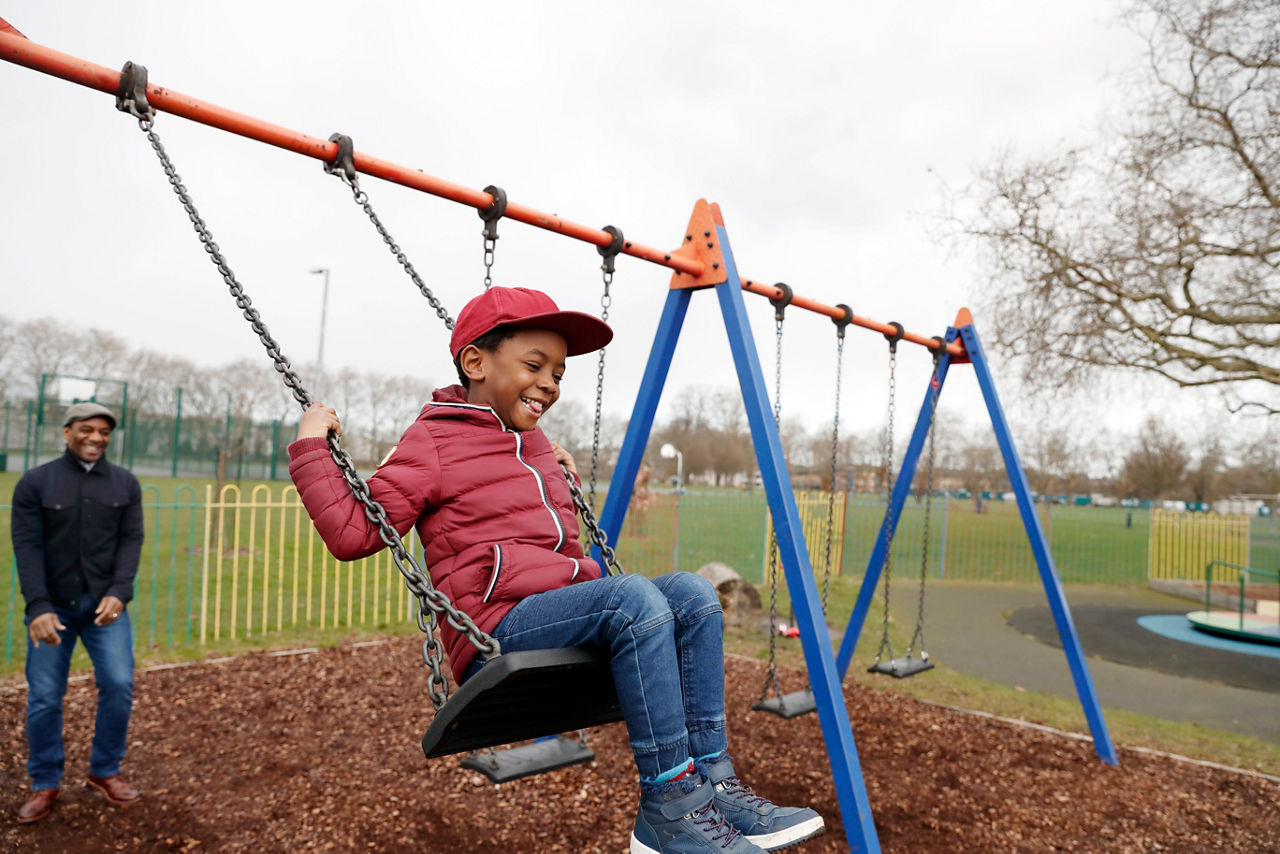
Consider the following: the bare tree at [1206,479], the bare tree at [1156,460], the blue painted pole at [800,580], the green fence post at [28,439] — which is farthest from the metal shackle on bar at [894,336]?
the bare tree at [1206,479]

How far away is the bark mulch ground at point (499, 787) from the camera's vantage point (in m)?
3.25

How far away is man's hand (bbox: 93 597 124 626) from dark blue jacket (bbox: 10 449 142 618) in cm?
3

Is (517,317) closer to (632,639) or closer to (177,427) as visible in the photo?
(632,639)

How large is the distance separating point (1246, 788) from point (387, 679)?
5036 mm

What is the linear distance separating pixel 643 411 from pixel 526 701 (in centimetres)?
184

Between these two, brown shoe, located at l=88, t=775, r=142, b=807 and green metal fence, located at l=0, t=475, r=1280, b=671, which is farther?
green metal fence, located at l=0, t=475, r=1280, b=671

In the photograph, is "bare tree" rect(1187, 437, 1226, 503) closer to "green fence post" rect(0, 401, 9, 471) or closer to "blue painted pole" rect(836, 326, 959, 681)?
"blue painted pole" rect(836, 326, 959, 681)

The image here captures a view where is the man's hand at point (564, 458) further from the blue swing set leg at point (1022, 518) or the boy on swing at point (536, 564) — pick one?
the blue swing set leg at point (1022, 518)

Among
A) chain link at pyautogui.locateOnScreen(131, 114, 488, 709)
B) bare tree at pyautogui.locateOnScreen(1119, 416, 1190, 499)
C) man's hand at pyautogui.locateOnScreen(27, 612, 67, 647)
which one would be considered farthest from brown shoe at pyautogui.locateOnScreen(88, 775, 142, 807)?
bare tree at pyautogui.locateOnScreen(1119, 416, 1190, 499)

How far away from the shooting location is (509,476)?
6.63 feet

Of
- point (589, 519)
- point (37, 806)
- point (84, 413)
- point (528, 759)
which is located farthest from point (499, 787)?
point (84, 413)

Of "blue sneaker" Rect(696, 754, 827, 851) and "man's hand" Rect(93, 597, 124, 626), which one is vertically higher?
"man's hand" Rect(93, 597, 124, 626)

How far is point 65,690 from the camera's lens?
11.0 ft

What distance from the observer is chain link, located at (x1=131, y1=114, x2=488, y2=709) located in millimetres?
1708
